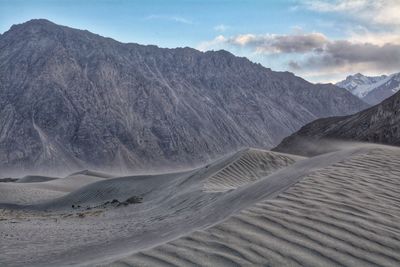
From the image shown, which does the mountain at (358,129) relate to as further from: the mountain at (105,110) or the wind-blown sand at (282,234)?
the mountain at (105,110)

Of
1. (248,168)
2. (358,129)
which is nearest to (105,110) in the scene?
(358,129)

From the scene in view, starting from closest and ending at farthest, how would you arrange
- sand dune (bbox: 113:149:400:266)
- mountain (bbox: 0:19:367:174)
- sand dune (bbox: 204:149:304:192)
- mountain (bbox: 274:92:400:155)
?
sand dune (bbox: 113:149:400:266), sand dune (bbox: 204:149:304:192), mountain (bbox: 274:92:400:155), mountain (bbox: 0:19:367:174)

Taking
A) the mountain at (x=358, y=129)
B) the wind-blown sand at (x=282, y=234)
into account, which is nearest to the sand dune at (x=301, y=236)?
the wind-blown sand at (x=282, y=234)

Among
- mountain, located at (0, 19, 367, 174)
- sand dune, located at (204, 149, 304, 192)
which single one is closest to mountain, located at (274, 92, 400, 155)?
sand dune, located at (204, 149, 304, 192)

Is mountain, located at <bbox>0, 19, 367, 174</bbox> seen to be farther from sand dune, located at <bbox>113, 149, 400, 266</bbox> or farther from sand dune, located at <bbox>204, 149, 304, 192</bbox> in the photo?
sand dune, located at <bbox>113, 149, 400, 266</bbox>

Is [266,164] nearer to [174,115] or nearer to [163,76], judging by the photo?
[174,115]

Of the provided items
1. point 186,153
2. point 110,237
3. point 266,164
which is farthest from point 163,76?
point 110,237
